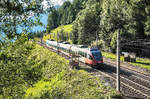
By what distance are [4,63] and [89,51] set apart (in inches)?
696

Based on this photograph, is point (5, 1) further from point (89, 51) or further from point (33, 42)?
point (89, 51)

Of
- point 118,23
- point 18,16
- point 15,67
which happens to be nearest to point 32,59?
point 15,67

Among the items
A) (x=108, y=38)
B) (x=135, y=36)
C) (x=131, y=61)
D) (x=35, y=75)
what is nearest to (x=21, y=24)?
(x=35, y=75)

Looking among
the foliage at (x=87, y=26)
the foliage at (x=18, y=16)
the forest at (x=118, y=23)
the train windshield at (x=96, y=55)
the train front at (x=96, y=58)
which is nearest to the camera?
the foliage at (x=18, y=16)

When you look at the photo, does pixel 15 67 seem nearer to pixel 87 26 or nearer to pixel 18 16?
pixel 18 16

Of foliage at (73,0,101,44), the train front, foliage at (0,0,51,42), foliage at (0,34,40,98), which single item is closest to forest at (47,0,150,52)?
foliage at (73,0,101,44)

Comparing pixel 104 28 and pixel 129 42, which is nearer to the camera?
pixel 129 42

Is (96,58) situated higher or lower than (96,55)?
lower

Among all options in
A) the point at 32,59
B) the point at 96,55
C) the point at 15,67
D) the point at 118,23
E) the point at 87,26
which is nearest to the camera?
the point at 15,67

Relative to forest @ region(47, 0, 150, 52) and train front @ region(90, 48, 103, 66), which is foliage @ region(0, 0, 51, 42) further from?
forest @ region(47, 0, 150, 52)

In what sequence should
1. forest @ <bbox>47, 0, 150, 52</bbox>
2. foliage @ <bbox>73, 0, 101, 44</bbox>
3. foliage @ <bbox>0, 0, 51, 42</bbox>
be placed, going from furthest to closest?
1. foliage @ <bbox>73, 0, 101, 44</bbox>
2. forest @ <bbox>47, 0, 150, 52</bbox>
3. foliage @ <bbox>0, 0, 51, 42</bbox>

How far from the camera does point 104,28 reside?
131 ft

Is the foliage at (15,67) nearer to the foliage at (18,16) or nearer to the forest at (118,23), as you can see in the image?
the foliage at (18,16)

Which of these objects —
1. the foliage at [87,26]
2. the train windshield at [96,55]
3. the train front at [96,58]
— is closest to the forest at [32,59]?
the train front at [96,58]
